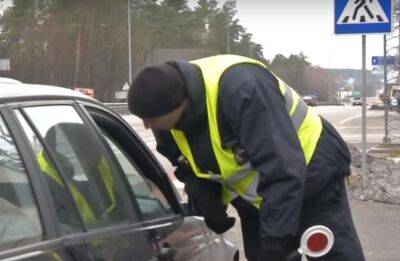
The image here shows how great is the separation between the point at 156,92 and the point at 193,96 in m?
0.17

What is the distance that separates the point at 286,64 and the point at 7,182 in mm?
123861

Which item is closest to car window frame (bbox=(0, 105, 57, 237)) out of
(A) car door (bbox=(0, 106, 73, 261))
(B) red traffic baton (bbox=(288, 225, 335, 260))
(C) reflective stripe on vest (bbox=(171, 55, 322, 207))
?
(A) car door (bbox=(0, 106, 73, 261))

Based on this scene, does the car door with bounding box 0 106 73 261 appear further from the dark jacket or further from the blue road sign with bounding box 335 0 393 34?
the blue road sign with bounding box 335 0 393 34

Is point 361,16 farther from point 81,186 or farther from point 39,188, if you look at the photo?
point 39,188

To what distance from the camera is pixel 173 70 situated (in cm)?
265

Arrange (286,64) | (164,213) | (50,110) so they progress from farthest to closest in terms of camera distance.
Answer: (286,64)
(164,213)
(50,110)

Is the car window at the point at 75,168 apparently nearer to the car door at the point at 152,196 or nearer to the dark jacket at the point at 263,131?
the car door at the point at 152,196

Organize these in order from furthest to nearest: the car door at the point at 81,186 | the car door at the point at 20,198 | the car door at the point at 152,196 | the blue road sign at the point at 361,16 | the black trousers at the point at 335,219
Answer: the blue road sign at the point at 361,16
the black trousers at the point at 335,219
the car door at the point at 152,196
the car door at the point at 81,186
the car door at the point at 20,198

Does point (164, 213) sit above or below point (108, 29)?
below

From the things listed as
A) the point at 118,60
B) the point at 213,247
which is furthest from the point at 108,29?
the point at 213,247

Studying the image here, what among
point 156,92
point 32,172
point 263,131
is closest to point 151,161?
point 156,92

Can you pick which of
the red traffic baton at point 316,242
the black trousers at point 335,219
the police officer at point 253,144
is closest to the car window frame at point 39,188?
the police officer at point 253,144

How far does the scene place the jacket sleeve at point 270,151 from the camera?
253cm

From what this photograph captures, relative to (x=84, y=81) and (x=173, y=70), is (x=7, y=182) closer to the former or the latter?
(x=173, y=70)
